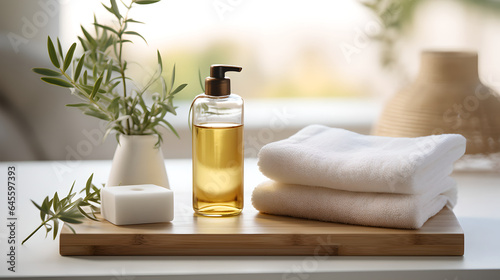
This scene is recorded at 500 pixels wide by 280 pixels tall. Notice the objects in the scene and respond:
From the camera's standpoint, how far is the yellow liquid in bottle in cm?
81

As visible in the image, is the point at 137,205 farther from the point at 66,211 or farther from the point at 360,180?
the point at 360,180

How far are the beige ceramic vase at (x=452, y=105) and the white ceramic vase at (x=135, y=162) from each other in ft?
1.66

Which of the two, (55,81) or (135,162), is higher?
(55,81)

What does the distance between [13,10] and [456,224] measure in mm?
1382

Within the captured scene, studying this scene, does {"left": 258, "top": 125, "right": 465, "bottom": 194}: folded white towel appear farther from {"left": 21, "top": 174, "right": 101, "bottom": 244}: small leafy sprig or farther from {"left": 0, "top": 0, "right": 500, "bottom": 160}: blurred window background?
{"left": 0, "top": 0, "right": 500, "bottom": 160}: blurred window background

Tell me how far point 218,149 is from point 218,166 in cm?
2

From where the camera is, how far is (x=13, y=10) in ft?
5.60

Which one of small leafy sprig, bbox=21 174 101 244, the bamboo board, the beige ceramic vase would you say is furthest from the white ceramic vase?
the beige ceramic vase

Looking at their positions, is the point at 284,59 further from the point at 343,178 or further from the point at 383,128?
the point at 343,178

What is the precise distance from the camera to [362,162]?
77 cm

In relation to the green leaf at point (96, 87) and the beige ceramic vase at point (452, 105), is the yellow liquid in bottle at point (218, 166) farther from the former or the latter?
the beige ceramic vase at point (452, 105)

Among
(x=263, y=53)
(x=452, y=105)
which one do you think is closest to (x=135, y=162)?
(x=452, y=105)

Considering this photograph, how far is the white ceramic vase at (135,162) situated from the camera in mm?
880

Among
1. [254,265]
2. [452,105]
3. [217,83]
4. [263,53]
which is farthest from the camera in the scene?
[263,53]
